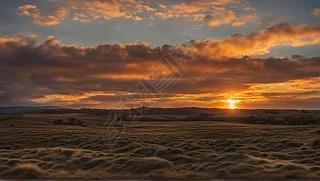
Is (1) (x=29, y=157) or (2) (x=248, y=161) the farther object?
(1) (x=29, y=157)

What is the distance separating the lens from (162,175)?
15727 mm

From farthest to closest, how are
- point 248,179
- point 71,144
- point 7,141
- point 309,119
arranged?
point 309,119
point 7,141
point 71,144
point 248,179

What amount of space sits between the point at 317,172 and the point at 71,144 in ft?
73.4

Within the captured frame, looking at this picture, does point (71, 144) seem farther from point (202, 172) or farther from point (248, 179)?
point (248, 179)

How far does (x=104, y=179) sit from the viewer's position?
15047mm

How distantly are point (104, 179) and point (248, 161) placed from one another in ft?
26.7

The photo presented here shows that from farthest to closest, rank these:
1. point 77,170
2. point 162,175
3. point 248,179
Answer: point 77,170, point 162,175, point 248,179

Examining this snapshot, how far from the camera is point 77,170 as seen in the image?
1773 centimetres

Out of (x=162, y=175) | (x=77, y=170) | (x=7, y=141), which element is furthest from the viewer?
(x=7, y=141)

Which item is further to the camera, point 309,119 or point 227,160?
point 309,119

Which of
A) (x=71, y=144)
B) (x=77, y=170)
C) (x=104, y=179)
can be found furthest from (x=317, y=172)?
(x=71, y=144)

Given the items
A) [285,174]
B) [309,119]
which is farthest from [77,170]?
[309,119]

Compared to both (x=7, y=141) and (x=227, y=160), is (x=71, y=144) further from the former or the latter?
(x=227, y=160)

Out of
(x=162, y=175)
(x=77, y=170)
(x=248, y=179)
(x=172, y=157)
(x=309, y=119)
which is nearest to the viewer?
(x=248, y=179)
